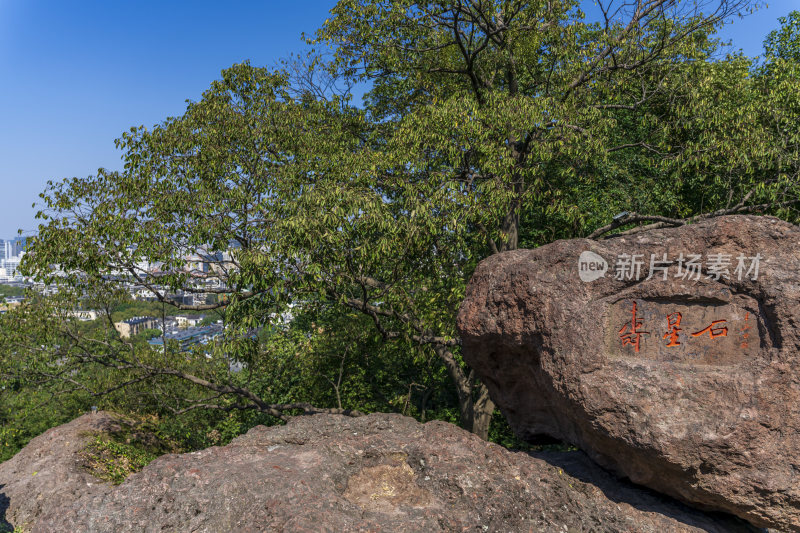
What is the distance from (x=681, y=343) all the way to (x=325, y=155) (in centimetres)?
684

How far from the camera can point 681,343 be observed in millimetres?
5242

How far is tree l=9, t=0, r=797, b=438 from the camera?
24.7ft

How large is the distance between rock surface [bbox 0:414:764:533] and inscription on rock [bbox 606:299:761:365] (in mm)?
1714

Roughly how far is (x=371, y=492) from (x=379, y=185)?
516 centimetres

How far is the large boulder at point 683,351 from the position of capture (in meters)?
4.86

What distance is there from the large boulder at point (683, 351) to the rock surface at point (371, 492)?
56cm

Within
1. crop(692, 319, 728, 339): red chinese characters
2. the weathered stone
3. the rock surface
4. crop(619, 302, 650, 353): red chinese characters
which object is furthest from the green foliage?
crop(692, 319, 728, 339): red chinese characters

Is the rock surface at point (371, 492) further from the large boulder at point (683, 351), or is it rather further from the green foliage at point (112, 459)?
the green foliage at point (112, 459)

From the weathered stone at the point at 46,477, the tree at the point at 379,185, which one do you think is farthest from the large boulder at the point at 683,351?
the weathered stone at the point at 46,477

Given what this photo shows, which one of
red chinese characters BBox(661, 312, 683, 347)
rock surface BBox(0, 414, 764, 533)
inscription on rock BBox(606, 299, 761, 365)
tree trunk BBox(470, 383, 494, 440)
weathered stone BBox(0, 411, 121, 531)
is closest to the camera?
rock surface BBox(0, 414, 764, 533)

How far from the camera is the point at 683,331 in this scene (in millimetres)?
5250

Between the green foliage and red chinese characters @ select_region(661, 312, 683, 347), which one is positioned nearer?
red chinese characters @ select_region(661, 312, 683, 347)

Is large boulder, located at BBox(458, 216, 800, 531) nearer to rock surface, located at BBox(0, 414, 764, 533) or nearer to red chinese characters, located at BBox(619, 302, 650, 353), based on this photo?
red chinese characters, located at BBox(619, 302, 650, 353)

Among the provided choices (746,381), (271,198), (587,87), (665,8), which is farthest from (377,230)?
(665,8)
